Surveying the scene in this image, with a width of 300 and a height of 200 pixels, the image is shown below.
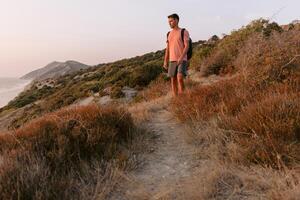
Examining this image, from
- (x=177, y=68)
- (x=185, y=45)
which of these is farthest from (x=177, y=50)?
(x=177, y=68)

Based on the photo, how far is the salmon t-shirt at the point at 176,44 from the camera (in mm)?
7441

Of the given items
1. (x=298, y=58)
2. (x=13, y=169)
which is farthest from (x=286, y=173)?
(x=298, y=58)

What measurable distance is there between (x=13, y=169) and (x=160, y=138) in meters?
2.32

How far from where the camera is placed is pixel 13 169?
375 cm

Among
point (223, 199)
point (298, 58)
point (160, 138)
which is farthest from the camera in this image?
point (298, 58)

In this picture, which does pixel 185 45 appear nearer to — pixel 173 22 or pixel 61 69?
pixel 173 22

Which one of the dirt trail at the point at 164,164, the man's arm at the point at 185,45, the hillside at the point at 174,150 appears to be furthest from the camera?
the man's arm at the point at 185,45

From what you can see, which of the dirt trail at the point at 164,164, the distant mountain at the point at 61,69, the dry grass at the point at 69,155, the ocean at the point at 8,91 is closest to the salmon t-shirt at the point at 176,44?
the dirt trail at the point at 164,164

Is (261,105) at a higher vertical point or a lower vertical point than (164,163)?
higher

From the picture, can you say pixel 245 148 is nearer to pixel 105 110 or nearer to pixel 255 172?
pixel 255 172

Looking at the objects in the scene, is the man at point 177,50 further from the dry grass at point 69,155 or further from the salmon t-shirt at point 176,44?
the dry grass at point 69,155

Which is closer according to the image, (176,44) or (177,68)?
(176,44)

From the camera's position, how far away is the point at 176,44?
24.7 ft

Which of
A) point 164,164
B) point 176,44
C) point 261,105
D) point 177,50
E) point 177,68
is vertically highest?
point 176,44
